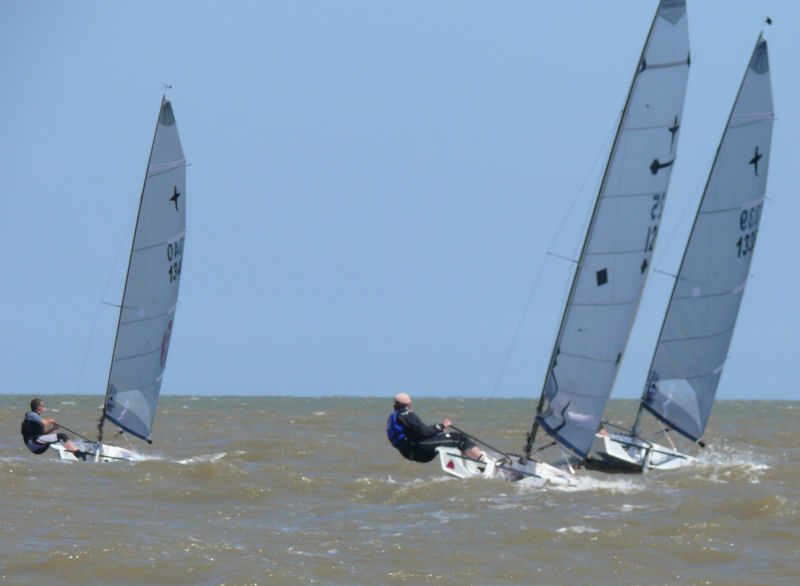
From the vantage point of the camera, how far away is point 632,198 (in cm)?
1744

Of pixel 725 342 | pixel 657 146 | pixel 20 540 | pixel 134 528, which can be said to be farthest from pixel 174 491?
pixel 725 342

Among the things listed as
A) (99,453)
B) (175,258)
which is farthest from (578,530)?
(175,258)

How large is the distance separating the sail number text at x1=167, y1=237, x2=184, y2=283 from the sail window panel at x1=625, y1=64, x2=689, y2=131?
26.7ft

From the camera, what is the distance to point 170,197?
21.2 metres

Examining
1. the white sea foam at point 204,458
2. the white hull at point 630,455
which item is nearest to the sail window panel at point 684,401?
the white hull at point 630,455

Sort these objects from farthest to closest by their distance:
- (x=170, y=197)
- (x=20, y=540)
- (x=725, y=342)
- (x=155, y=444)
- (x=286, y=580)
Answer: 1. (x=155, y=444)
2. (x=725, y=342)
3. (x=170, y=197)
4. (x=20, y=540)
5. (x=286, y=580)

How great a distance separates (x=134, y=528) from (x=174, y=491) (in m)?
3.27

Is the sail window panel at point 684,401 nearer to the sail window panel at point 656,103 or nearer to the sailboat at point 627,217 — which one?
the sailboat at point 627,217

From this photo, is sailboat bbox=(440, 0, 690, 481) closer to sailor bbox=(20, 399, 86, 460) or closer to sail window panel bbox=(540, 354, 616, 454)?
sail window panel bbox=(540, 354, 616, 454)

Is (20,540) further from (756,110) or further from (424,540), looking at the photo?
(756,110)

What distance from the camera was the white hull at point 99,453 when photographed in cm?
1978

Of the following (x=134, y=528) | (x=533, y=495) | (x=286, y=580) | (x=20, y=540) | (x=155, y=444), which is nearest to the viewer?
(x=286, y=580)

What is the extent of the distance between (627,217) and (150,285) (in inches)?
330

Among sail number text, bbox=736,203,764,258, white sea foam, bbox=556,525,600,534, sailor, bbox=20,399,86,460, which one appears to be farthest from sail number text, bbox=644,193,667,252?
sailor, bbox=20,399,86,460
